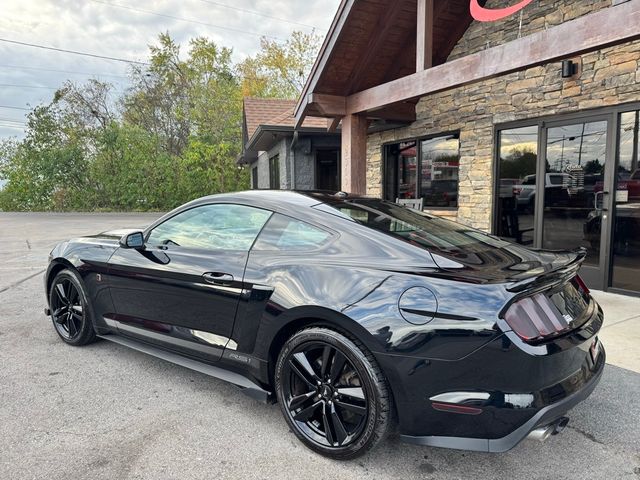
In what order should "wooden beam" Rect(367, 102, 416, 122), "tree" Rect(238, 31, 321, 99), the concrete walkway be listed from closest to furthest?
the concrete walkway < "wooden beam" Rect(367, 102, 416, 122) < "tree" Rect(238, 31, 321, 99)

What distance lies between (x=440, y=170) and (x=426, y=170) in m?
0.34

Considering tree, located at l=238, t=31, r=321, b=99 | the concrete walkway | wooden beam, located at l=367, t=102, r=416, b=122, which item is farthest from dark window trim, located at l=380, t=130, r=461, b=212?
tree, located at l=238, t=31, r=321, b=99

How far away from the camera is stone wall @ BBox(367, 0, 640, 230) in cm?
520

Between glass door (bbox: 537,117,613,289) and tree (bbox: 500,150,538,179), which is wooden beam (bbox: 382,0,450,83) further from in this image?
glass door (bbox: 537,117,613,289)

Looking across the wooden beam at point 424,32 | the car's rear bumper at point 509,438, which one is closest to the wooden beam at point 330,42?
the wooden beam at point 424,32

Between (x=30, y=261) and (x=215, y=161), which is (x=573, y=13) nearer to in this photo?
(x=30, y=261)

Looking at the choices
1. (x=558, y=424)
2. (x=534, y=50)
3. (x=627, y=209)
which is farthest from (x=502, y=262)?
(x=627, y=209)

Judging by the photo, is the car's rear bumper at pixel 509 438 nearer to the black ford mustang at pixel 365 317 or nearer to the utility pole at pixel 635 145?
the black ford mustang at pixel 365 317

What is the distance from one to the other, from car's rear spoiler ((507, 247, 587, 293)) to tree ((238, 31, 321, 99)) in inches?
1337

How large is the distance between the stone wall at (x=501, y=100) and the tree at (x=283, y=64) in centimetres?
2799

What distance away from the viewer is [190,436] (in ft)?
8.42

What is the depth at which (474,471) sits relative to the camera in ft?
7.38

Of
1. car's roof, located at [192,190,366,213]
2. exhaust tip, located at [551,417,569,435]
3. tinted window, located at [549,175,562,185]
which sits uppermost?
tinted window, located at [549,175,562,185]

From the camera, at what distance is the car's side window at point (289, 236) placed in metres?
2.57
